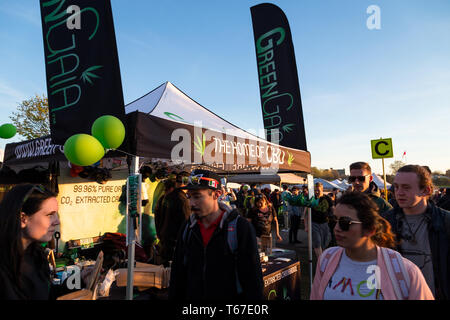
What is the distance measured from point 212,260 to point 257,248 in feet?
1.22

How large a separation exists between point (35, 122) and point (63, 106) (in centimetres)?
2234

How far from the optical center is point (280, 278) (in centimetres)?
367

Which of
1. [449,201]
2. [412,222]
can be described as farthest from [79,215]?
[449,201]

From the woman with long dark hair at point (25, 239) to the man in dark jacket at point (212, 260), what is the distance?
0.96 metres

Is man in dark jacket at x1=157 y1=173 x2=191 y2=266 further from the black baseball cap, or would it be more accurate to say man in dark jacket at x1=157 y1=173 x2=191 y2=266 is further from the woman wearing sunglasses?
the woman wearing sunglasses

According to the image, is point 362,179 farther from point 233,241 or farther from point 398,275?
point 233,241

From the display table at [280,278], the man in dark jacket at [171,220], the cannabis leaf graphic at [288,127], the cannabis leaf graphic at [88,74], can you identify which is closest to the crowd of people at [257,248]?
the display table at [280,278]

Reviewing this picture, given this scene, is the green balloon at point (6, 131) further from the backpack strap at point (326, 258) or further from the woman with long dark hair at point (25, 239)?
the backpack strap at point (326, 258)

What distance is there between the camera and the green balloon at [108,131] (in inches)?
114

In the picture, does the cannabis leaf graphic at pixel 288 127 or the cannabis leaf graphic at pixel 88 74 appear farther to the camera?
the cannabis leaf graphic at pixel 288 127

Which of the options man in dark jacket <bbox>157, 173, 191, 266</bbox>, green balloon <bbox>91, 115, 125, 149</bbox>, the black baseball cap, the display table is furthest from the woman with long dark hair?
man in dark jacket <bbox>157, 173, 191, 266</bbox>

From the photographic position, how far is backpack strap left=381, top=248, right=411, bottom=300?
1470 millimetres

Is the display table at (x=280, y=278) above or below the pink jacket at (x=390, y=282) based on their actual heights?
below

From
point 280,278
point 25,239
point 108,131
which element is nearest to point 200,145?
point 108,131
